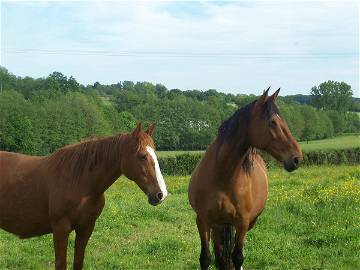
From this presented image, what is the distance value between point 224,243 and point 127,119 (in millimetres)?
47211

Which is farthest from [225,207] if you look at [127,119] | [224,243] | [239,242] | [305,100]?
[305,100]

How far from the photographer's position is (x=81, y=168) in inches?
179

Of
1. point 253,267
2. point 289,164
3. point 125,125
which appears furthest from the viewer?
point 125,125

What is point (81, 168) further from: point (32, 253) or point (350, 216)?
point (350, 216)

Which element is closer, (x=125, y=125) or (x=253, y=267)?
(x=253, y=267)

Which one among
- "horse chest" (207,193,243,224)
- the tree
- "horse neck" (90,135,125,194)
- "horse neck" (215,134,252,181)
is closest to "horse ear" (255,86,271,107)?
"horse neck" (215,134,252,181)

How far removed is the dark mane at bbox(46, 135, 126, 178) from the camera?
179 inches

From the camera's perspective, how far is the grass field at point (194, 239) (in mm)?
6156

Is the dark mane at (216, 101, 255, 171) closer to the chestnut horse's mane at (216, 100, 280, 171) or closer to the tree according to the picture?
the chestnut horse's mane at (216, 100, 280, 171)

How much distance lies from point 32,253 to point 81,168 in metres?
2.84

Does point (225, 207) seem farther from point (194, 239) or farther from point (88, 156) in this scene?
point (194, 239)

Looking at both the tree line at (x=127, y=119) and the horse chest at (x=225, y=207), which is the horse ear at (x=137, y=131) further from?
the tree line at (x=127, y=119)

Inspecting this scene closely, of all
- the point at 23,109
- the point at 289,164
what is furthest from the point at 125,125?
the point at 289,164

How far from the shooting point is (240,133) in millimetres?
4977
